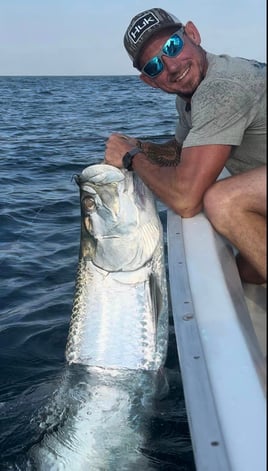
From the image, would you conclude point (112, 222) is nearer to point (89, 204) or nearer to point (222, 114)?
point (89, 204)

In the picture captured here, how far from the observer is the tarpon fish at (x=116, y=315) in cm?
286

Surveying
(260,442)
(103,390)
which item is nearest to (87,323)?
(103,390)

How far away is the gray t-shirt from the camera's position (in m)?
2.65

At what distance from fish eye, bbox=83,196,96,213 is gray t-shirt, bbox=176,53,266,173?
0.58 meters

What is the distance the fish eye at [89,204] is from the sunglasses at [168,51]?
0.70 m

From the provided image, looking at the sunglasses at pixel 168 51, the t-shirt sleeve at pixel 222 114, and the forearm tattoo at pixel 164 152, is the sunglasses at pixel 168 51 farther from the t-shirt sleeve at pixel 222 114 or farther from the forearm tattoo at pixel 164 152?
the forearm tattoo at pixel 164 152

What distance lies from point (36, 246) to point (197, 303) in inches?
151

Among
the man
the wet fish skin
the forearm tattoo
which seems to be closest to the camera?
the man

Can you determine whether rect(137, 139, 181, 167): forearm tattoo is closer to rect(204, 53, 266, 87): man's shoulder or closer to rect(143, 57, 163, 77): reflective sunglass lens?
rect(143, 57, 163, 77): reflective sunglass lens

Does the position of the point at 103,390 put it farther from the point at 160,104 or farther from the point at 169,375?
Answer: the point at 160,104

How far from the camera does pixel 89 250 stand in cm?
310

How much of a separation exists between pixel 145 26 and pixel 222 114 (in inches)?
24.2

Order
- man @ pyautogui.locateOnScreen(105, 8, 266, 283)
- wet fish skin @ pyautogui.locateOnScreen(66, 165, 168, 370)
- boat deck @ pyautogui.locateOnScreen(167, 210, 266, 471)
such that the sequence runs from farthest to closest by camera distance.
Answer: wet fish skin @ pyautogui.locateOnScreen(66, 165, 168, 370)
man @ pyautogui.locateOnScreen(105, 8, 266, 283)
boat deck @ pyautogui.locateOnScreen(167, 210, 266, 471)

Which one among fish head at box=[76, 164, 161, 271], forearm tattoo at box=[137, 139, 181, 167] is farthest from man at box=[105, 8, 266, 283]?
forearm tattoo at box=[137, 139, 181, 167]
